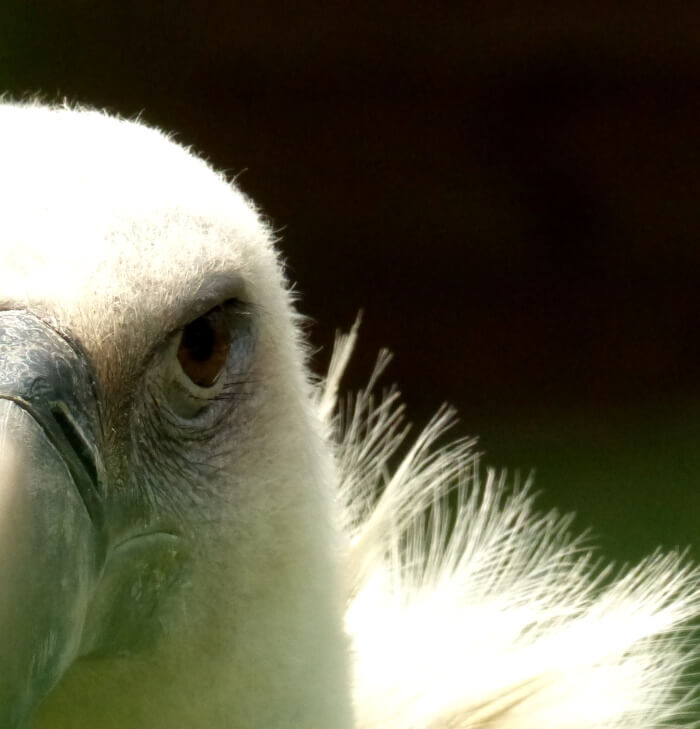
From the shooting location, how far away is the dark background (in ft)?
14.7

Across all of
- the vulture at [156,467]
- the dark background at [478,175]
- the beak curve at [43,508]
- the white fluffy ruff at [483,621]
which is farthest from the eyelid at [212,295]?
the dark background at [478,175]

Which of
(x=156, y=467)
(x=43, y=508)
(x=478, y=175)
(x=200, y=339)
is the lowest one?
(x=43, y=508)

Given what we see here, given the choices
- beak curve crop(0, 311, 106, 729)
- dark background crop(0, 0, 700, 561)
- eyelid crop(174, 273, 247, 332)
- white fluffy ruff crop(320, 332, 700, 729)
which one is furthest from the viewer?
dark background crop(0, 0, 700, 561)

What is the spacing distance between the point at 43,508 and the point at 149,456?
0.19 metres

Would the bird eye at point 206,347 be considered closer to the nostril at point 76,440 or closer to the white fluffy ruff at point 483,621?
the nostril at point 76,440

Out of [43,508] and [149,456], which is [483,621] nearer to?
[149,456]

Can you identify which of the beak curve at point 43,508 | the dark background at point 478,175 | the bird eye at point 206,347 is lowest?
Answer: the beak curve at point 43,508

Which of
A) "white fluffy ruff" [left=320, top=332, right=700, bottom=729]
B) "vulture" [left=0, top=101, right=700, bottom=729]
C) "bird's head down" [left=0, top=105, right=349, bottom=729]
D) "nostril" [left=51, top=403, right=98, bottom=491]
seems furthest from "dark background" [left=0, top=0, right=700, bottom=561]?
"nostril" [left=51, top=403, right=98, bottom=491]

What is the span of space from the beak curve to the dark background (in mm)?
3229

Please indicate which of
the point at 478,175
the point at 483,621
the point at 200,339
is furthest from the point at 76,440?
the point at 478,175

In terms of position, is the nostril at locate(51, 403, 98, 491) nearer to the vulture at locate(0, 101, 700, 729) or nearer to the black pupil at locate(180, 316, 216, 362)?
the vulture at locate(0, 101, 700, 729)

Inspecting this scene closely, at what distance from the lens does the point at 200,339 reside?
142 cm

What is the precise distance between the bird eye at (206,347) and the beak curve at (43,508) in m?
0.13

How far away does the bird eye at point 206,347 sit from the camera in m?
1.40
